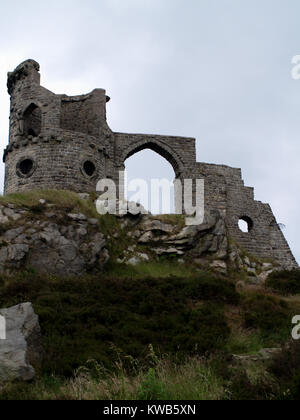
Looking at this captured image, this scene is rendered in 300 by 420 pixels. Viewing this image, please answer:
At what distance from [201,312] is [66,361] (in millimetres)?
5699

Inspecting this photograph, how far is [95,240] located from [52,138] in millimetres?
7689

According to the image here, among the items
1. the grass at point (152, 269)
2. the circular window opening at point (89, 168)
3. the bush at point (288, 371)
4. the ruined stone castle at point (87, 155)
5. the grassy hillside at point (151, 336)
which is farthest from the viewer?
the circular window opening at point (89, 168)

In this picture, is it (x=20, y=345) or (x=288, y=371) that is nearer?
(x=288, y=371)

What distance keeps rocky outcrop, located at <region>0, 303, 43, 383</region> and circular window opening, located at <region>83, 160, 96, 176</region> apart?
15.9 m

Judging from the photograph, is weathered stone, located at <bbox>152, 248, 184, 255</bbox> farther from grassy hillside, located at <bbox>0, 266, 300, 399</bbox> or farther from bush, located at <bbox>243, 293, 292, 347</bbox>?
bush, located at <bbox>243, 293, 292, 347</bbox>

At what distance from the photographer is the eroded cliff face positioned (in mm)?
22188

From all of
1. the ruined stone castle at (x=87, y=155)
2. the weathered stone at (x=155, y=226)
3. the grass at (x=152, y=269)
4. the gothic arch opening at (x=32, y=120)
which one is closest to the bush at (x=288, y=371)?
the grass at (x=152, y=269)

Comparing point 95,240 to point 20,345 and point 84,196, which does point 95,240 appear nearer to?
point 84,196

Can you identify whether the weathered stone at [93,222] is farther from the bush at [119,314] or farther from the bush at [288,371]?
the bush at [288,371]

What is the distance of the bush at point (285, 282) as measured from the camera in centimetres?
2203

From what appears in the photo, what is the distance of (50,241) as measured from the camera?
74.5 ft

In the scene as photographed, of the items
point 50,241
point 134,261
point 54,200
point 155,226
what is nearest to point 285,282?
point 134,261

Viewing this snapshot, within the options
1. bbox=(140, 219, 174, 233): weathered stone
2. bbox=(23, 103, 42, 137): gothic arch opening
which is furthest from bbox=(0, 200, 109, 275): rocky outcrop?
bbox=(23, 103, 42, 137): gothic arch opening
